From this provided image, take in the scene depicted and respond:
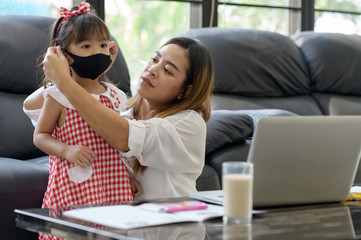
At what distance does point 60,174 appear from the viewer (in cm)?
166

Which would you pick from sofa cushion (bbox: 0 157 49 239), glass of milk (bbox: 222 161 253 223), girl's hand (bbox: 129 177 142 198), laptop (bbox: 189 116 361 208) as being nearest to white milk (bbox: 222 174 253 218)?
glass of milk (bbox: 222 161 253 223)

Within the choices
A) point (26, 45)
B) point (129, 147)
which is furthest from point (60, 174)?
point (26, 45)

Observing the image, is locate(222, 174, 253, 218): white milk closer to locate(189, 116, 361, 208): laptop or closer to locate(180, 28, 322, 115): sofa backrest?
locate(189, 116, 361, 208): laptop

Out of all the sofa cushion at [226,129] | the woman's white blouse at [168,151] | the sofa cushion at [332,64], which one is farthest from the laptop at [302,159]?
the sofa cushion at [332,64]

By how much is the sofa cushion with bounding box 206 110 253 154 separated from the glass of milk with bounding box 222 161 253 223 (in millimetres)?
1414

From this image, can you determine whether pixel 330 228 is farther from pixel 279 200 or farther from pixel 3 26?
pixel 3 26

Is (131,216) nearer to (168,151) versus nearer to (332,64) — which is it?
(168,151)

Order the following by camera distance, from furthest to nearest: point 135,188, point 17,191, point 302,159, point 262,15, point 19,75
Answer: point 262,15 < point 19,75 < point 17,191 < point 135,188 < point 302,159

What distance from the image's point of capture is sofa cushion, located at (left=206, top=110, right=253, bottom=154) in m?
2.62

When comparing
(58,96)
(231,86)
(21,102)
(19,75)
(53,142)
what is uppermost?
(58,96)

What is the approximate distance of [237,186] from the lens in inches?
45.8

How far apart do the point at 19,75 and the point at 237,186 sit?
1.79 m

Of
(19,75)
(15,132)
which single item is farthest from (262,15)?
(15,132)

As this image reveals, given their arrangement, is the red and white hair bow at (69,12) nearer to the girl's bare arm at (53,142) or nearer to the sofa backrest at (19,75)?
the girl's bare arm at (53,142)
